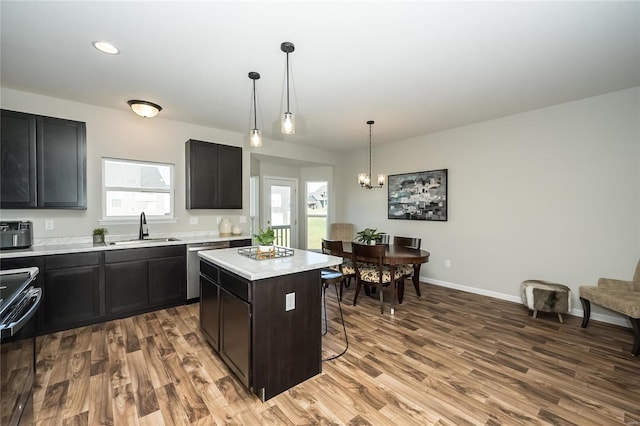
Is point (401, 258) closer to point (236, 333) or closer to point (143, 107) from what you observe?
point (236, 333)

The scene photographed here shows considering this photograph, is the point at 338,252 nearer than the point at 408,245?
Yes

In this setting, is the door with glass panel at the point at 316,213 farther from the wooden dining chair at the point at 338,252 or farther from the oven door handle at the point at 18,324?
the oven door handle at the point at 18,324

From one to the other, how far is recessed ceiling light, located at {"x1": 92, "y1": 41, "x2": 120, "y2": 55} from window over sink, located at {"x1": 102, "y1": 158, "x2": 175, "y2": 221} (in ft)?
5.81

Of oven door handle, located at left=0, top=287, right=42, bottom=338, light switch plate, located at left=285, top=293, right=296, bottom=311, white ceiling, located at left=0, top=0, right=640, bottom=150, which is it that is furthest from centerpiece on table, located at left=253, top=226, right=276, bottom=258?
white ceiling, located at left=0, top=0, right=640, bottom=150

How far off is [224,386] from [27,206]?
290 cm

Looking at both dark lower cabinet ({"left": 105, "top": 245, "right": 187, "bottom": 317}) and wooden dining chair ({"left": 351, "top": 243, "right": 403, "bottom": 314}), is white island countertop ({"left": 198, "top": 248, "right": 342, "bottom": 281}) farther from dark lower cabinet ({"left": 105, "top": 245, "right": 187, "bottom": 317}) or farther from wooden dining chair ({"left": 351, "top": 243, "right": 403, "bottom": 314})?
dark lower cabinet ({"left": 105, "top": 245, "right": 187, "bottom": 317})

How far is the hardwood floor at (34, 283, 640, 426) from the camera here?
1.75 meters

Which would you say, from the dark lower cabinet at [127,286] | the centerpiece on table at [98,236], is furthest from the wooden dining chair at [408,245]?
the centerpiece on table at [98,236]

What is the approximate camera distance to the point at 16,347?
1603 mm

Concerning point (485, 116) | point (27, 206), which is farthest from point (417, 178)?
point (27, 206)

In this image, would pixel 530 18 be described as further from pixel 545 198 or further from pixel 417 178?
pixel 417 178

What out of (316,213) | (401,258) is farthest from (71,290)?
(316,213)

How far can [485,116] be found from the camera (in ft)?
12.6

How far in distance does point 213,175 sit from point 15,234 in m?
2.17
